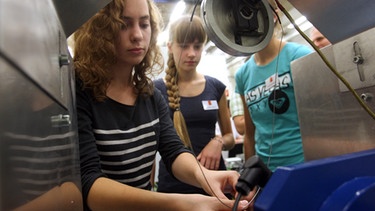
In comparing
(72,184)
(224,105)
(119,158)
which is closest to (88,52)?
(119,158)

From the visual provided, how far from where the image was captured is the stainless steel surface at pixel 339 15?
1.76 ft

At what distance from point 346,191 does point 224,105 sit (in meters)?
1.11

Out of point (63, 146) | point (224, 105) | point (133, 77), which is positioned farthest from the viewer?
point (224, 105)

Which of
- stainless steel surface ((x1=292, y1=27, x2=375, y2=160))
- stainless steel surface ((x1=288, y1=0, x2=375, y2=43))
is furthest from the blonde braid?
stainless steel surface ((x1=288, y1=0, x2=375, y2=43))

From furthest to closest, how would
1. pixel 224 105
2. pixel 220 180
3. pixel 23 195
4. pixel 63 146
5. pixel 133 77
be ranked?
pixel 224 105
pixel 133 77
pixel 220 180
pixel 63 146
pixel 23 195

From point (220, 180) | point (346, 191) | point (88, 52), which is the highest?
point (88, 52)

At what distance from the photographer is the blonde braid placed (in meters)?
0.96

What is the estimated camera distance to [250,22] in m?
0.51

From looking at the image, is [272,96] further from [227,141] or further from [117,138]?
[117,138]

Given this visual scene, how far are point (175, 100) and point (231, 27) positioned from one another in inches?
27.2

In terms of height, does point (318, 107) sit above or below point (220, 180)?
above

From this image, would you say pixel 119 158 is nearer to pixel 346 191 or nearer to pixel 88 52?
pixel 88 52

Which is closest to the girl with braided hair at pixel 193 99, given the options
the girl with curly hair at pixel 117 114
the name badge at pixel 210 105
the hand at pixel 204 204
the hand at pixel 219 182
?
the name badge at pixel 210 105

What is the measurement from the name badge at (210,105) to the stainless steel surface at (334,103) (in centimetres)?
53
